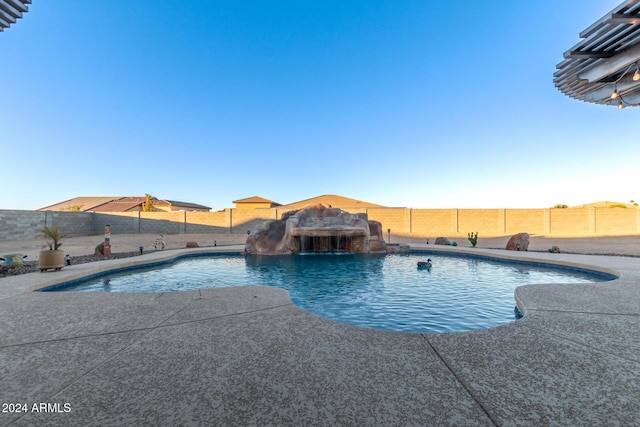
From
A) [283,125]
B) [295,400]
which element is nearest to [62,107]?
[283,125]

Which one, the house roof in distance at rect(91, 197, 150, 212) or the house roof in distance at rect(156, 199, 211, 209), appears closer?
the house roof in distance at rect(91, 197, 150, 212)

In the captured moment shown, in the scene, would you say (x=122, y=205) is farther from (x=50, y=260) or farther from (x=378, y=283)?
(x=378, y=283)

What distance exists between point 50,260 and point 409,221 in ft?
68.4

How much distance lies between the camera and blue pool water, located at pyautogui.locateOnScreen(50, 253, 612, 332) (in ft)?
14.5

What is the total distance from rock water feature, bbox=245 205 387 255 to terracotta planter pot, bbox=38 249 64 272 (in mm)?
6055

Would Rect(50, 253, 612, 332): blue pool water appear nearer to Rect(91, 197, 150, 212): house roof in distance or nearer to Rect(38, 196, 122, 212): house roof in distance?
Rect(91, 197, 150, 212): house roof in distance

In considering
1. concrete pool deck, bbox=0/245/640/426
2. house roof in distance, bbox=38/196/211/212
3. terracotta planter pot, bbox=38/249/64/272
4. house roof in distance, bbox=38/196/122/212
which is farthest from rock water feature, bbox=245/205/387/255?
house roof in distance, bbox=38/196/122/212

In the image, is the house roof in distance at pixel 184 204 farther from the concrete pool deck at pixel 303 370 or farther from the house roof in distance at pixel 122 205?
the concrete pool deck at pixel 303 370

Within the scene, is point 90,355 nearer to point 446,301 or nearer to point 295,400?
point 295,400

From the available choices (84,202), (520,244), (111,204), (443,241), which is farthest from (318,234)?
(84,202)

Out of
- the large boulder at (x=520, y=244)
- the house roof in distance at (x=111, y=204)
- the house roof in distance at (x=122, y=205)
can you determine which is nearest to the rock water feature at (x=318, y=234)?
the large boulder at (x=520, y=244)

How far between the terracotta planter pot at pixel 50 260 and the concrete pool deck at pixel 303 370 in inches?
148

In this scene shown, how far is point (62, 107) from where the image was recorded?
563 inches

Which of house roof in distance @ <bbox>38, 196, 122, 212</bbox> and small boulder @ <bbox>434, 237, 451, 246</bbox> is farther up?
house roof in distance @ <bbox>38, 196, 122, 212</bbox>
